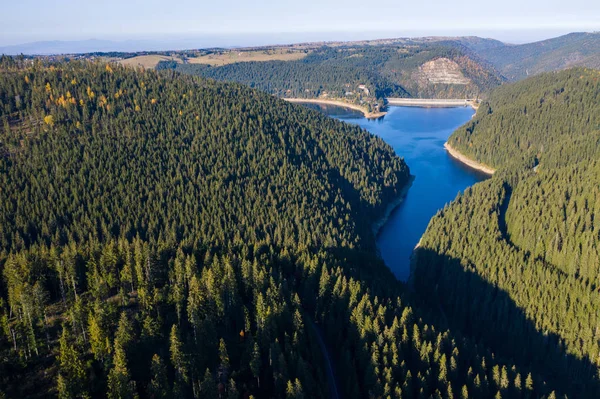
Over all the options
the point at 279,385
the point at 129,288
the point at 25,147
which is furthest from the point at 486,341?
the point at 25,147

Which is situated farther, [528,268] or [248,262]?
[528,268]

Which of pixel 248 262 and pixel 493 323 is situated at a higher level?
pixel 248 262

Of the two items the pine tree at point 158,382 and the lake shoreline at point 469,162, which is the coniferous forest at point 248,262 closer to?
the pine tree at point 158,382

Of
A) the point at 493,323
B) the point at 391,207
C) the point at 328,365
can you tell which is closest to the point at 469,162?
the point at 391,207

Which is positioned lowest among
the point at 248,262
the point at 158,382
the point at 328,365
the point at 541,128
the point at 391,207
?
the point at 391,207

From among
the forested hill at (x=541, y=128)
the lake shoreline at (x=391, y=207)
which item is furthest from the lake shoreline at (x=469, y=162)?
the lake shoreline at (x=391, y=207)

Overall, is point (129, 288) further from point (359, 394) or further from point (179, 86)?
point (179, 86)

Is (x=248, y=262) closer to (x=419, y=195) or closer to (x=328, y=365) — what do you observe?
(x=328, y=365)
